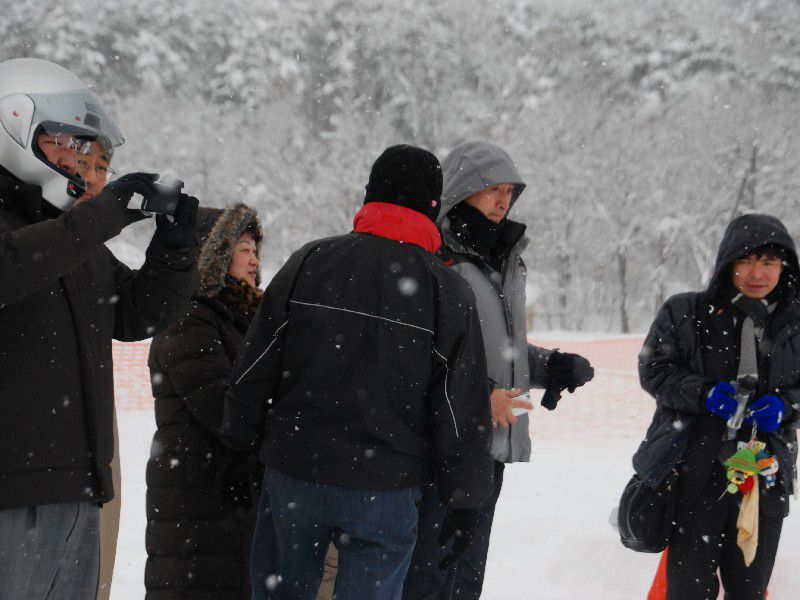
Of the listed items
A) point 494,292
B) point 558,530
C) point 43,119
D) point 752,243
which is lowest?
point 558,530

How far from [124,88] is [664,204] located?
29.5 metres

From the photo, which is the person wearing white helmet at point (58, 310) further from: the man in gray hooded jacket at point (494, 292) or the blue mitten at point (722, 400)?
the blue mitten at point (722, 400)

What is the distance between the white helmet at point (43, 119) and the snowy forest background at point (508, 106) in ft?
94.6

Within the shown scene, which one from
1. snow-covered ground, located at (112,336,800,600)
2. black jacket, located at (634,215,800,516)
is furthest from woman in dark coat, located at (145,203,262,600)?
black jacket, located at (634,215,800,516)

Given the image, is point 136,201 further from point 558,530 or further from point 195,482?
point 558,530

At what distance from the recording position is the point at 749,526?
2.91m

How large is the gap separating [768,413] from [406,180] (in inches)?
68.9

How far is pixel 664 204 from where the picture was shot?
31234 mm

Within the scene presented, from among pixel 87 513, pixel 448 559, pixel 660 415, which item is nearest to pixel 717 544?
pixel 660 415

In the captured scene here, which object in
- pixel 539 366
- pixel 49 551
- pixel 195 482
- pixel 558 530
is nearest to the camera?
pixel 49 551

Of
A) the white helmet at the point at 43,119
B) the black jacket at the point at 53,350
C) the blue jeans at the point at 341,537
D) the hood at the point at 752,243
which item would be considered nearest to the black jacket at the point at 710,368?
the hood at the point at 752,243

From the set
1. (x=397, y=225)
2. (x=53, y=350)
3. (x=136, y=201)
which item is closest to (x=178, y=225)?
(x=136, y=201)

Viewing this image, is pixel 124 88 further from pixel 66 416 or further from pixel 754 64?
pixel 66 416

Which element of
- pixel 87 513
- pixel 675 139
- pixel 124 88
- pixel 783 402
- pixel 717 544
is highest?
pixel 124 88
